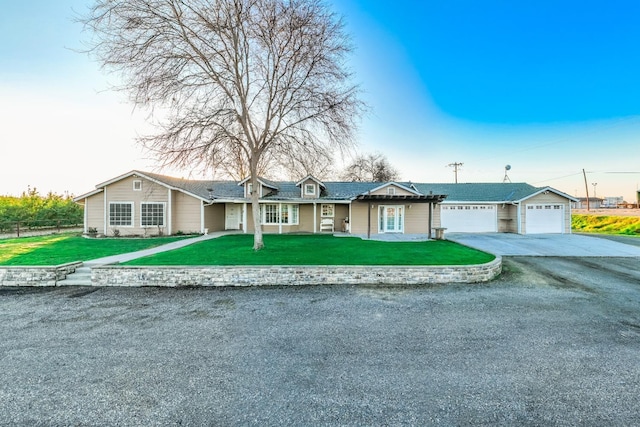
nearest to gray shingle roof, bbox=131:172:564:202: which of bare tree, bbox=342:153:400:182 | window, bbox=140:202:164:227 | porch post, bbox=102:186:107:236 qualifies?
window, bbox=140:202:164:227

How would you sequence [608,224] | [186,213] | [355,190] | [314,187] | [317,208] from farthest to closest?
[608,224] < [355,190] < [317,208] < [314,187] < [186,213]

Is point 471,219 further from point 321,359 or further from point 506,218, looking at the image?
point 321,359

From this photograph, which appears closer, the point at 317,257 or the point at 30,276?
the point at 30,276

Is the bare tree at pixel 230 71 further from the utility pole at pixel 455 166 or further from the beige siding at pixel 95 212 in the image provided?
the utility pole at pixel 455 166

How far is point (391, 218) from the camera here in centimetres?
1905

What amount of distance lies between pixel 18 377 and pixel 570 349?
7.52 meters

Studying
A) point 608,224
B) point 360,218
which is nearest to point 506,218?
point 360,218

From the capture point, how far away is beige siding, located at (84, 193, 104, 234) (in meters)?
17.5

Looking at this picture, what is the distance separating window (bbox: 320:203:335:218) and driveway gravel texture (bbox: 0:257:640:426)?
41.7 feet

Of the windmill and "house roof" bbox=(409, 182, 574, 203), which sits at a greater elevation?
the windmill

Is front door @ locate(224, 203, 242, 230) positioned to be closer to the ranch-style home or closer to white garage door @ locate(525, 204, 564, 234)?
the ranch-style home

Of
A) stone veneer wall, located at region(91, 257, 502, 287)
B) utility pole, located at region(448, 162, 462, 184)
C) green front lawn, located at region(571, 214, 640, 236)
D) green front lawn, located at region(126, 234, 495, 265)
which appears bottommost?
stone veneer wall, located at region(91, 257, 502, 287)

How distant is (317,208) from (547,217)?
16.9 metres

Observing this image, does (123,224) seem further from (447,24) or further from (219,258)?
(447,24)
